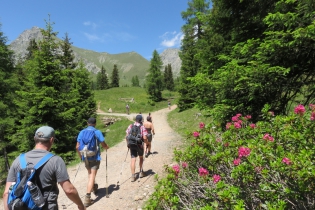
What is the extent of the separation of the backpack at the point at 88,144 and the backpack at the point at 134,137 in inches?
55.0

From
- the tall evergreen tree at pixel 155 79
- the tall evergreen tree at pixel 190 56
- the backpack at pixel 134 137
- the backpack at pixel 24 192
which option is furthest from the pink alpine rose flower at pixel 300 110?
the tall evergreen tree at pixel 155 79

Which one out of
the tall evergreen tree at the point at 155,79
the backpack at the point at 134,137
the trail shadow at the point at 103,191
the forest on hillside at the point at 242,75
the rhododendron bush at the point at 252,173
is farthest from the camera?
the tall evergreen tree at the point at 155,79

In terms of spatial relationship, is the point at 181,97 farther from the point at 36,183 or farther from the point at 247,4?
the point at 36,183

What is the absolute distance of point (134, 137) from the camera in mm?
6688

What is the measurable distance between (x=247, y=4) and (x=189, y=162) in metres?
5.47

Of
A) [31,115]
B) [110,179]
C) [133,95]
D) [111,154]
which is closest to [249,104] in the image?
[110,179]

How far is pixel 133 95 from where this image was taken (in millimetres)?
50656

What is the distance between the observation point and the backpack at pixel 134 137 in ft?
21.9

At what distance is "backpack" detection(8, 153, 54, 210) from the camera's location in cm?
255

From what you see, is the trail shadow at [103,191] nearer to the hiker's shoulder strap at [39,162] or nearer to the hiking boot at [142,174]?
the hiking boot at [142,174]

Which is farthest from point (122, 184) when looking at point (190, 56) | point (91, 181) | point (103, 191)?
point (190, 56)

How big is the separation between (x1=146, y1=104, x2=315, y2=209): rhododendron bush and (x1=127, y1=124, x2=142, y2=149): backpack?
312 centimetres

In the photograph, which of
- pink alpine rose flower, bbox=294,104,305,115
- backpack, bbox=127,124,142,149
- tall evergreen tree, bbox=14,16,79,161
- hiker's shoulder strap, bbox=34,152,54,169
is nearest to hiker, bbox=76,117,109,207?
backpack, bbox=127,124,142,149

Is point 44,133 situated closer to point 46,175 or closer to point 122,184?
point 46,175
